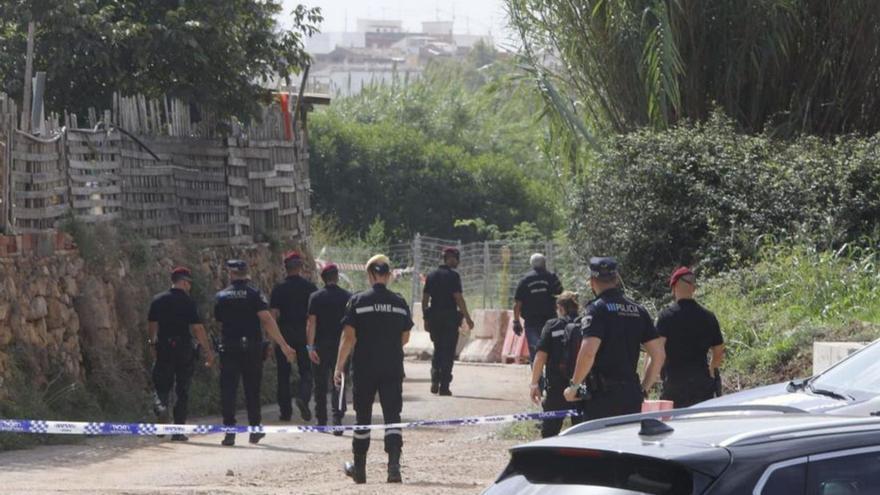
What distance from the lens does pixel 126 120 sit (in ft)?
57.2

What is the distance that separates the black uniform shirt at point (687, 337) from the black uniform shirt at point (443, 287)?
315 inches

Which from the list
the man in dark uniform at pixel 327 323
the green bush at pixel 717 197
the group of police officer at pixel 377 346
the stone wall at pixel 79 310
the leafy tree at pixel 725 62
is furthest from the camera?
the leafy tree at pixel 725 62

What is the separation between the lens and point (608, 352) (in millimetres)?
10164

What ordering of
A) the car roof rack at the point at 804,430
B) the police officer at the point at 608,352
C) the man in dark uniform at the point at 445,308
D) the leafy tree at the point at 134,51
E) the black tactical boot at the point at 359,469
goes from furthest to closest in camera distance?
the man in dark uniform at the point at 445,308
the leafy tree at the point at 134,51
the black tactical boot at the point at 359,469
the police officer at the point at 608,352
the car roof rack at the point at 804,430

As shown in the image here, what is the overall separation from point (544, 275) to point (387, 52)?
16441cm

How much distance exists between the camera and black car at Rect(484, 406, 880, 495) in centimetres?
497

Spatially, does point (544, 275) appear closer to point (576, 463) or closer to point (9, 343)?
point (9, 343)

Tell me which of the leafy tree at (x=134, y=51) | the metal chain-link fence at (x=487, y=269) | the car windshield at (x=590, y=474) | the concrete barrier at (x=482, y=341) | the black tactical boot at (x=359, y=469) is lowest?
the concrete barrier at (x=482, y=341)

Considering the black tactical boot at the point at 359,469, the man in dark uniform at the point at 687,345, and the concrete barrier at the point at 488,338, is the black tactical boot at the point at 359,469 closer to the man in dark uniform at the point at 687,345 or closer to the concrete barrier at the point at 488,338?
the man in dark uniform at the point at 687,345

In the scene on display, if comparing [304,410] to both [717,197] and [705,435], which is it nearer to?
[717,197]

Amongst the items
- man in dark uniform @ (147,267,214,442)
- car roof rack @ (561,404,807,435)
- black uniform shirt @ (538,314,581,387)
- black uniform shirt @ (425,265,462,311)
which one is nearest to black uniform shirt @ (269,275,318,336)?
man in dark uniform @ (147,267,214,442)

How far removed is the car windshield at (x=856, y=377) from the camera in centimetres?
912

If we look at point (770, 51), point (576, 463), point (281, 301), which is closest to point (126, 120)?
point (281, 301)

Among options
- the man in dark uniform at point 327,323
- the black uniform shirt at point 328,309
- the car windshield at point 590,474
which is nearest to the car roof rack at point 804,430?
the car windshield at point 590,474
